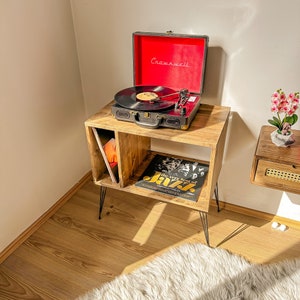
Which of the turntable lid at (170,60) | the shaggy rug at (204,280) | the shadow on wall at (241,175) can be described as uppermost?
the turntable lid at (170,60)

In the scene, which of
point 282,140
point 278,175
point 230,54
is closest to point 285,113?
point 282,140

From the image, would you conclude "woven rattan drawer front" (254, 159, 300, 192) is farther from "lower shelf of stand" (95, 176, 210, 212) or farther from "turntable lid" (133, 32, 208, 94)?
"turntable lid" (133, 32, 208, 94)

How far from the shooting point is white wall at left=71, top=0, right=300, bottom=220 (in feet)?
3.70

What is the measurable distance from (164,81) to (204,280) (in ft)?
2.83

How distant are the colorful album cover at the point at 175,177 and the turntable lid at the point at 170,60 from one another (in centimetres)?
36

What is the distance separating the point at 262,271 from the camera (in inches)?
49.1

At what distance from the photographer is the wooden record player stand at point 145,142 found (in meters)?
1.09

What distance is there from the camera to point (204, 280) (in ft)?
3.99

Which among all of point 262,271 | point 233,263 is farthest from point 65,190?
point 262,271

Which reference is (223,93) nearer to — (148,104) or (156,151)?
(148,104)

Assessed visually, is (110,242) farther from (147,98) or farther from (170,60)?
(170,60)

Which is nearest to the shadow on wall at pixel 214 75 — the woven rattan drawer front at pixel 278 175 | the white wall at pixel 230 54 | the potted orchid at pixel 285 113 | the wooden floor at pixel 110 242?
the white wall at pixel 230 54

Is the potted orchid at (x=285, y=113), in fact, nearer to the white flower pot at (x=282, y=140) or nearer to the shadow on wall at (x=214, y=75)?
the white flower pot at (x=282, y=140)

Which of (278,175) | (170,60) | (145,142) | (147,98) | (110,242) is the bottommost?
(110,242)
